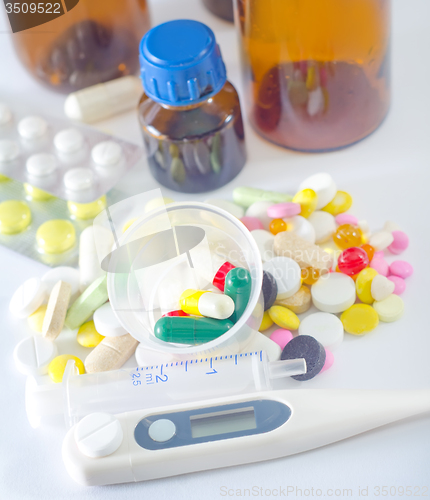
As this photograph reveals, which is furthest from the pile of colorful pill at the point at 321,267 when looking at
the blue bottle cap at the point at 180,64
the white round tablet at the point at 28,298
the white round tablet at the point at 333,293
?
the white round tablet at the point at 28,298

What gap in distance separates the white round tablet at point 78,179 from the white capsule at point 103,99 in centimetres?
12

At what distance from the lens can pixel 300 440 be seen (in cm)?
58

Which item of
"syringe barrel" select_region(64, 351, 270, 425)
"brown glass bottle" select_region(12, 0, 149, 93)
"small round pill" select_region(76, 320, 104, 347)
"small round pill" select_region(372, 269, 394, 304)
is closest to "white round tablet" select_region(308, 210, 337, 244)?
"small round pill" select_region(372, 269, 394, 304)

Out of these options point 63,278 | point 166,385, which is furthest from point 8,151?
point 166,385

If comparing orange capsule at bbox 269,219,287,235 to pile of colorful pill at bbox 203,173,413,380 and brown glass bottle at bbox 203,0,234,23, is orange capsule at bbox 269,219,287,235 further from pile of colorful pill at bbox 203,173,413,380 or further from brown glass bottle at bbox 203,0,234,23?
brown glass bottle at bbox 203,0,234,23

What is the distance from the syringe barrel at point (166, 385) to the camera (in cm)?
63

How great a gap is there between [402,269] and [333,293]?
95mm

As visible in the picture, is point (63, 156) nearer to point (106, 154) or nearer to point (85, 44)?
point (106, 154)

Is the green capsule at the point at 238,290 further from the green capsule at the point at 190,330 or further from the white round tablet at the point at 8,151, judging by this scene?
the white round tablet at the point at 8,151

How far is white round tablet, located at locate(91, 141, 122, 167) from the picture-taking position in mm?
873

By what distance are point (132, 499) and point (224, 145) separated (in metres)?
0.46

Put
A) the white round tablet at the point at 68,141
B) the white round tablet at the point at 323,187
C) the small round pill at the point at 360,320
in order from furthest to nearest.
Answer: the white round tablet at the point at 68,141, the white round tablet at the point at 323,187, the small round pill at the point at 360,320

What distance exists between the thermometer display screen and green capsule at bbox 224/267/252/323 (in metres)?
0.10

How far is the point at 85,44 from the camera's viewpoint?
0.94 meters
